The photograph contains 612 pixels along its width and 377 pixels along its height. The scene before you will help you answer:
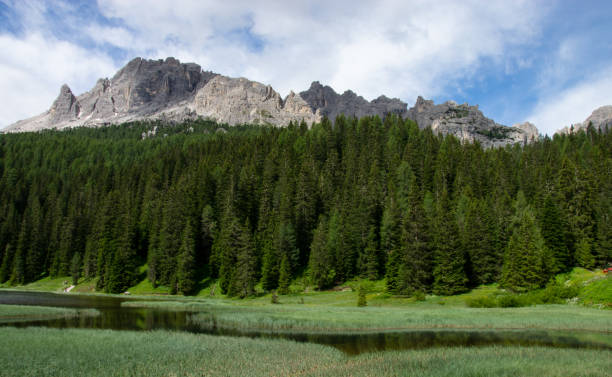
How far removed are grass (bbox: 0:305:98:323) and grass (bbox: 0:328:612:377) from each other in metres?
16.0

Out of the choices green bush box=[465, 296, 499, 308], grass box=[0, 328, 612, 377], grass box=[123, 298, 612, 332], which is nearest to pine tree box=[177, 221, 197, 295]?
grass box=[123, 298, 612, 332]

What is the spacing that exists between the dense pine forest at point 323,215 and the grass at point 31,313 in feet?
→ 105

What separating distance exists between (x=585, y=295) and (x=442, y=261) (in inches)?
778

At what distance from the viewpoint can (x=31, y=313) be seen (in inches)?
1705

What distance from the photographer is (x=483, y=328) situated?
3459 centimetres

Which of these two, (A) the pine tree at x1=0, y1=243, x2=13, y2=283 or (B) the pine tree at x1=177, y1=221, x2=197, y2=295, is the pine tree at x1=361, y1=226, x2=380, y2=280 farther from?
(A) the pine tree at x1=0, y1=243, x2=13, y2=283

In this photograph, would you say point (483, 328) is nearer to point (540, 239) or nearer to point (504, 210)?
point (540, 239)

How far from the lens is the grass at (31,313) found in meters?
40.9

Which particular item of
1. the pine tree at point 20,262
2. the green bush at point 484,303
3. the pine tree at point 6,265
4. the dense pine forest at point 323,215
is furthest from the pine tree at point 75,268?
the green bush at point 484,303

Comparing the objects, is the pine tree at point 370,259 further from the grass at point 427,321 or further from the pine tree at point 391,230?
the grass at point 427,321

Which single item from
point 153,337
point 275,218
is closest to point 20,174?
point 275,218

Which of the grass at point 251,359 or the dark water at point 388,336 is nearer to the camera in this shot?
the grass at point 251,359

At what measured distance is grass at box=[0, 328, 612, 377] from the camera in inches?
739

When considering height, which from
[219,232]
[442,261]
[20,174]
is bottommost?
[442,261]
